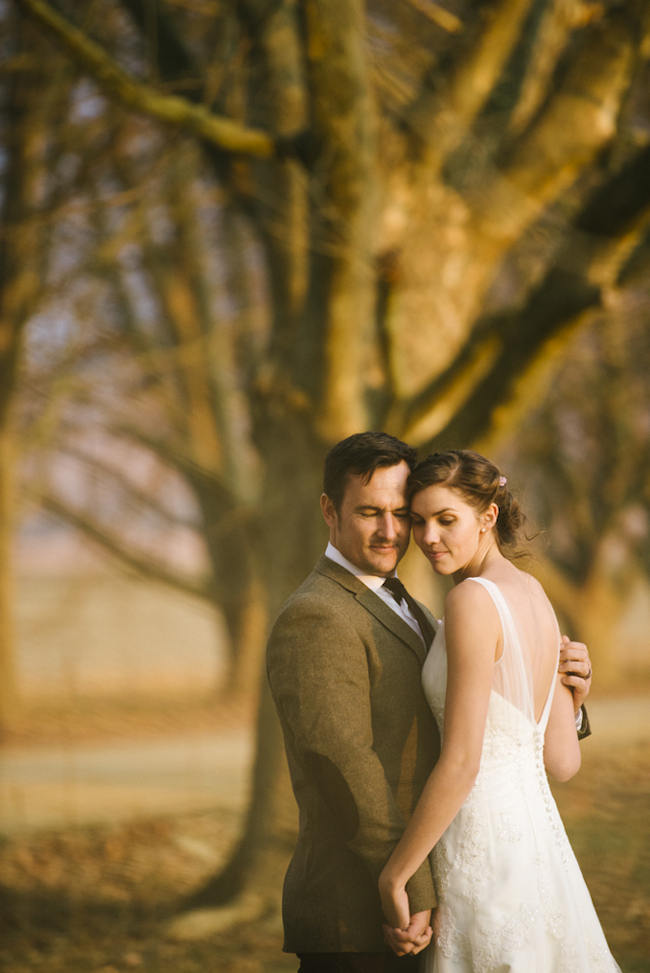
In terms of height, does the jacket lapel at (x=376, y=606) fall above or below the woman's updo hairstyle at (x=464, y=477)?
below

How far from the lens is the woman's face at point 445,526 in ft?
7.32

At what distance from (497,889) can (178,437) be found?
10.4 meters

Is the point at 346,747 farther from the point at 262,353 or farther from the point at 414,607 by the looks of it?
the point at 262,353

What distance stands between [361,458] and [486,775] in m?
0.73

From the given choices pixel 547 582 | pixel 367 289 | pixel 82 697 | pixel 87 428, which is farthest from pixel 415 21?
pixel 82 697

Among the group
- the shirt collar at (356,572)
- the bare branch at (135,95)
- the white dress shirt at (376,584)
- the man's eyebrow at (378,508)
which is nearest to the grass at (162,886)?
the white dress shirt at (376,584)

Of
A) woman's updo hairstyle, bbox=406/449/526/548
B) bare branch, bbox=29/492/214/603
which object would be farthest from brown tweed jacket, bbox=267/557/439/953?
bare branch, bbox=29/492/214/603

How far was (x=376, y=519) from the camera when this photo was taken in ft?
7.47

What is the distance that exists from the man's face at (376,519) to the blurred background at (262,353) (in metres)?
0.38

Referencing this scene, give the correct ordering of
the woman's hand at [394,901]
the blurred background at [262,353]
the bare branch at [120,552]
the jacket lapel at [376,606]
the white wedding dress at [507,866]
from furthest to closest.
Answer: the bare branch at [120,552], the blurred background at [262,353], the jacket lapel at [376,606], the white wedding dress at [507,866], the woman's hand at [394,901]

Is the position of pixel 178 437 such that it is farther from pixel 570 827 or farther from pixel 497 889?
pixel 497 889

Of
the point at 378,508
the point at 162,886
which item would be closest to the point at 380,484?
the point at 378,508

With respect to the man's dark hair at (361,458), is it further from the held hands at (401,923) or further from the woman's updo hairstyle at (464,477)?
the held hands at (401,923)

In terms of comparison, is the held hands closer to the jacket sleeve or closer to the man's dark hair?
the jacket sleeve
